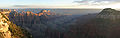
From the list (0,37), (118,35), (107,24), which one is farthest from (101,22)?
(0,37)

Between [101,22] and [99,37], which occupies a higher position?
[101,22]

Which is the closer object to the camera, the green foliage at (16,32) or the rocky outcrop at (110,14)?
the green foliage at (16,32)

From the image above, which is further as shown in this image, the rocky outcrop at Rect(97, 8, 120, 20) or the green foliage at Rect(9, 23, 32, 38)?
the rocky outcrop at Rect(97, 8, 120, 20)

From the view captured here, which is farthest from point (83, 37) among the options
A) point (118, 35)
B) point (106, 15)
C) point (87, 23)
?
point (106, 15)

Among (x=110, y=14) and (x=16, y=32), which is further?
(x=110, y=14)

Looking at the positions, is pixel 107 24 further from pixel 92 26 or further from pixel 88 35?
pixel 88 35

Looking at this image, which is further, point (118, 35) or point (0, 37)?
point (118, 35)

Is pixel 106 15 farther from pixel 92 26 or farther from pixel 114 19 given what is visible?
pixel 92 26

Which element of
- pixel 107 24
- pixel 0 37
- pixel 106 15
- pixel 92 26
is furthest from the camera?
pixel 106 15

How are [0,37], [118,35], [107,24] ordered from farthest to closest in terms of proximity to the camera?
[107,24]
[118,35]
[0,37]

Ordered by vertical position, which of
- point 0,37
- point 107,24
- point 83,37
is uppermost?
point 0,37
